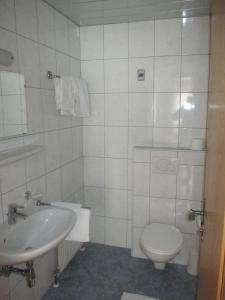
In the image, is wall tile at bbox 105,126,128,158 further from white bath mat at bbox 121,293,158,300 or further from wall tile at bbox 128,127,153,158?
white bath mat at bbox 121,293,158,300

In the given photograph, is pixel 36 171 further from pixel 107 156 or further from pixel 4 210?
pixel 107 156

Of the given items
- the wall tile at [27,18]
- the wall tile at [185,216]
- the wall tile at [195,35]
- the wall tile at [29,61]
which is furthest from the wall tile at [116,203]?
the wall tile at [27,18]

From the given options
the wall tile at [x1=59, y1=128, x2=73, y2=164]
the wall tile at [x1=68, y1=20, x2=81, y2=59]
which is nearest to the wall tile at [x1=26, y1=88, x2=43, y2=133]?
the wall tile at [x1=59, y1=128, x2=73, y2=164]

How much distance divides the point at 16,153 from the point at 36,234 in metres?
0.54

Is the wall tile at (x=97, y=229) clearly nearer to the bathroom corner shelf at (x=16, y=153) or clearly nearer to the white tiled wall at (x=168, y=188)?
the white tiled wall at (x=168, y=188)

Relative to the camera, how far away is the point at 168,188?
95.0 inches

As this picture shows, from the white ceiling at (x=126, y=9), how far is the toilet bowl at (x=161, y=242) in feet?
6.18

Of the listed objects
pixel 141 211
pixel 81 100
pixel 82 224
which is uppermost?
pixel 81 100

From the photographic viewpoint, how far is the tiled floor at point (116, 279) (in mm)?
2082

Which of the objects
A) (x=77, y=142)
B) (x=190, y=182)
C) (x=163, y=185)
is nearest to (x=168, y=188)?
(x=163, y=185)

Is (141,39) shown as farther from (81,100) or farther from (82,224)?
(82,224)

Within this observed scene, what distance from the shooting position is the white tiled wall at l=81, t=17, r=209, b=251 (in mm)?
2273

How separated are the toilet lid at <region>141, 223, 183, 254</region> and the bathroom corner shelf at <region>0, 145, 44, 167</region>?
1.18 metres

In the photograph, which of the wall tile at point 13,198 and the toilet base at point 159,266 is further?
the toilet base at point 159,266
